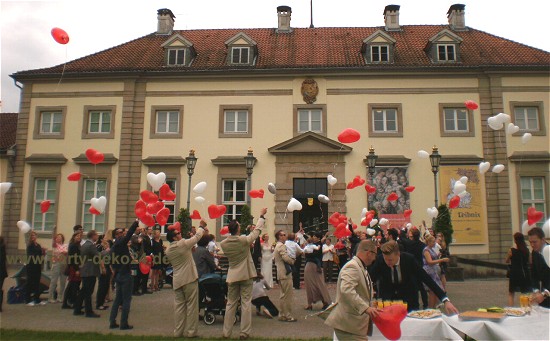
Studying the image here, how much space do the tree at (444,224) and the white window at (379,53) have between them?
8753 mm

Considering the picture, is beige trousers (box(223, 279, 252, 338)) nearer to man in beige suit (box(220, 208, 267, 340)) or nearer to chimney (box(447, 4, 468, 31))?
man in beige suit (box(220, 208, 267, 340))

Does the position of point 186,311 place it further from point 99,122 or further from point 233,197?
point 99,122

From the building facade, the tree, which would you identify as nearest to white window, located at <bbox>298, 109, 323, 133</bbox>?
the building facade

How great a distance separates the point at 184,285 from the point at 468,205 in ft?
57.1

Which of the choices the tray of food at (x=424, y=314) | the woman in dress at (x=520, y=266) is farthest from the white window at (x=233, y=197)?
the tray of food at (x=424, y=314)

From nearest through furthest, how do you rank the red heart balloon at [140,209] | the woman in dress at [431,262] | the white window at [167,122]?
the woman in dress at [431,262], the red heart balloon at [140,209], the white window at [167,122]

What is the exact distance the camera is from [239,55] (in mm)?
24594

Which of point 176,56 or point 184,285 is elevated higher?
point 176,56

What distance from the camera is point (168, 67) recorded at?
24219 millimetres

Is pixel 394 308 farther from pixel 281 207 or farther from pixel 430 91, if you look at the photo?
pixel 430 91

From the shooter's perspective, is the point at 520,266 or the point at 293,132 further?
the point at 293,132

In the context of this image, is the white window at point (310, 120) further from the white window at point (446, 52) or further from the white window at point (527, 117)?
the white window at point (527, 117)

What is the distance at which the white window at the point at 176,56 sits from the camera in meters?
24.8

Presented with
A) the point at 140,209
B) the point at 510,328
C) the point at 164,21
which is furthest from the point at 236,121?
the point at 510,328
